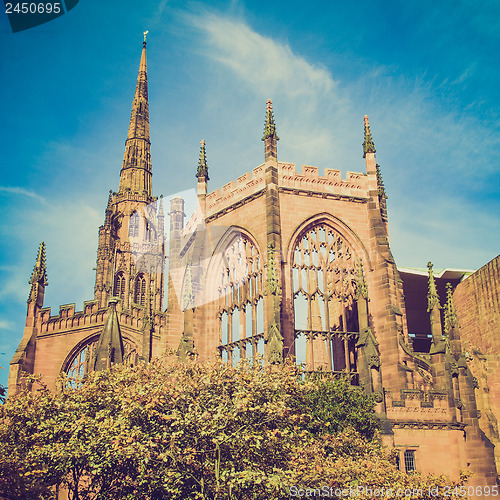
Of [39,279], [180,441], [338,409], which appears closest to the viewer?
[180,441]

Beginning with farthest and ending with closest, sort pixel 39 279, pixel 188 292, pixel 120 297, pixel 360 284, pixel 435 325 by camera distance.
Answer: pixel 120 297 < pixel 39 279 < pixel 188 292 < pixel 435 325 < pixel 360 284

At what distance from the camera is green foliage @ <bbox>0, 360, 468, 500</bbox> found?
17.2 metres

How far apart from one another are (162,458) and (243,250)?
1614 centimetres

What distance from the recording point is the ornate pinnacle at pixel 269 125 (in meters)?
31.9

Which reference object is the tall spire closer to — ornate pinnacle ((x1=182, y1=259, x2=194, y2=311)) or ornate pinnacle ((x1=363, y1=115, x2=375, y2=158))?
ornate pinnacle ((x1=182, y1=259, x2=194, y2=311))

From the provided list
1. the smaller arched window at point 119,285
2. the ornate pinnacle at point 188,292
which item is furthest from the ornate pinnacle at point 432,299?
the smaller arched window at point 119,285

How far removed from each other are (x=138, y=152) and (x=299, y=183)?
4278cm

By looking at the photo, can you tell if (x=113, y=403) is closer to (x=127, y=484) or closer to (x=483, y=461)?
(x=127, y=484)

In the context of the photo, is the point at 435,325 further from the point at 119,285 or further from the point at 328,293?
the point at 119,285

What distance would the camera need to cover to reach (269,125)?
3219cm

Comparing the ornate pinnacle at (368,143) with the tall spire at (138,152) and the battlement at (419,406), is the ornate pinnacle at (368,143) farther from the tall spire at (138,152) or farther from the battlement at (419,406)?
the tall spire at (138,152)

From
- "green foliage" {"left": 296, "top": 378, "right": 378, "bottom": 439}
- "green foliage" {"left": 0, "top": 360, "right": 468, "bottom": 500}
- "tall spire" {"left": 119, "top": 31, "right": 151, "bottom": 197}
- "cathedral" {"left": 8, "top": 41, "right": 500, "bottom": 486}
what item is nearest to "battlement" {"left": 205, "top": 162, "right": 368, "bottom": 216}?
"cathedral" {"left": 8, "top": 41, "right": 500, "bottom": 486}

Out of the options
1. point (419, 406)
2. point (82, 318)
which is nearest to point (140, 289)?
point (82, 318)

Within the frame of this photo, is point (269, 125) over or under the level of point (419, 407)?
over
